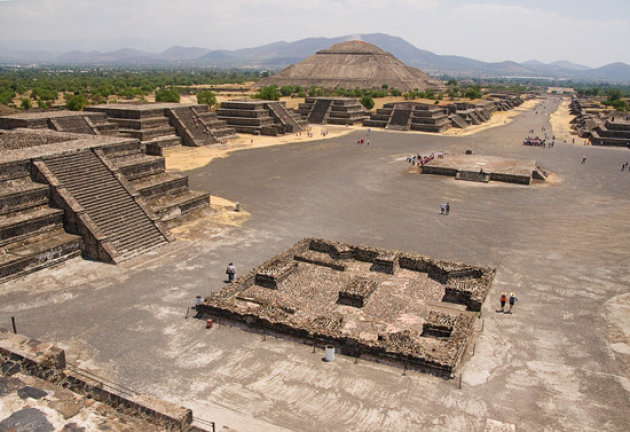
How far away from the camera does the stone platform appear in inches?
1500

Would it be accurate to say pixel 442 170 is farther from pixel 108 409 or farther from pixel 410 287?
pixel 108 409

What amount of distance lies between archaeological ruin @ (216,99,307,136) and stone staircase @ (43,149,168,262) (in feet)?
119

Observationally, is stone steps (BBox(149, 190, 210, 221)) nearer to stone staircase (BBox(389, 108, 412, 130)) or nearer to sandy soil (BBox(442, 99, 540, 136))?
stone staircase (BBox(389, 108, 412, 130))

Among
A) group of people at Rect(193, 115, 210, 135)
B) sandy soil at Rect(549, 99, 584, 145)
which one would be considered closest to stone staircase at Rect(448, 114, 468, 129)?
sandy soil at Rect(549, 99, 584, 145)

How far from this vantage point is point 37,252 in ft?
61.7

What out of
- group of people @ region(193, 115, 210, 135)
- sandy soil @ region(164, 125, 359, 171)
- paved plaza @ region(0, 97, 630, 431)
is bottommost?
paved plaza @ region(0, 97, 630, 431)

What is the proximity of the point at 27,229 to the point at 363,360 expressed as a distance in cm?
1478

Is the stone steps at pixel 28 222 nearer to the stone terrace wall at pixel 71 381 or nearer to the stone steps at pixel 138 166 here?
the stone steps at pixel 138 166

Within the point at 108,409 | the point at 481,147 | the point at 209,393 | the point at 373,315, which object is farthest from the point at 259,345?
the point at 481,147

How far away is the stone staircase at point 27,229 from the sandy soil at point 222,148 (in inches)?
708

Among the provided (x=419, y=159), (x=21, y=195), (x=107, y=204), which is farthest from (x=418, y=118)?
(x=21, y=195)

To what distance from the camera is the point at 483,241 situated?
2412 cm

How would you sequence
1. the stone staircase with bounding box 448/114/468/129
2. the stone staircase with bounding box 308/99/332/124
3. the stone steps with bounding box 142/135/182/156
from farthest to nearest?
the stone staircase with bounding box 308/99/332/124 < the stone staircase with bounding box 448/114/468/129 < the stone steps with bounding box 142/135/182/156

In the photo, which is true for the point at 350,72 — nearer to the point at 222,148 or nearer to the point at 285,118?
the point at 285,118
